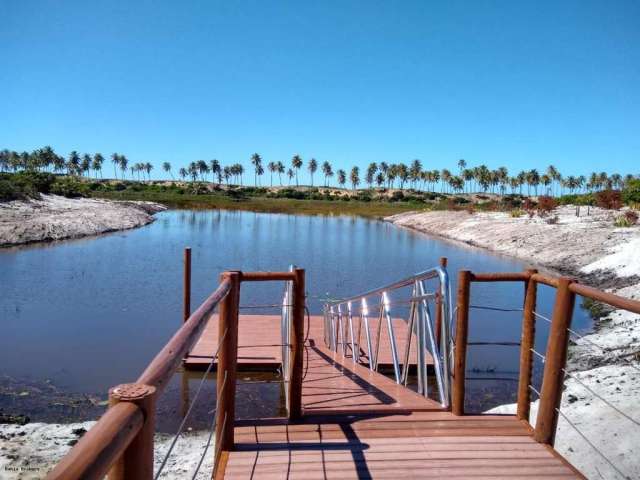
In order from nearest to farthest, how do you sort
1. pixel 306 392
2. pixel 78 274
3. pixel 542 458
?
1. pixel 542 458
2. pixel 306 392
3. pixel 78 274

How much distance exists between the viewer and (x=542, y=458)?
10.8 ft

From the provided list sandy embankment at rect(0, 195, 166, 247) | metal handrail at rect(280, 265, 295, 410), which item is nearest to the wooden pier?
metal handrail at rect(280, 265, 295, 410)

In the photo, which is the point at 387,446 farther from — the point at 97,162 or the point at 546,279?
the point at 97,162

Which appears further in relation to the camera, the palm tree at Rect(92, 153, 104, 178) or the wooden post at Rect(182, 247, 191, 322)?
the palm tree at Rect(92, 153, 104, 178)

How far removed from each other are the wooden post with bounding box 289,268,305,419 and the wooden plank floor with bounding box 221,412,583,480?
13 centimetres

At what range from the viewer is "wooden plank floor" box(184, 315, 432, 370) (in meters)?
8.99

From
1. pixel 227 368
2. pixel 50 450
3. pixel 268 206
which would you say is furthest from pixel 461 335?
pixel 268 206

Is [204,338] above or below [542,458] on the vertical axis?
below

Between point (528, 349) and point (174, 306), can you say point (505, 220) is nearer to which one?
point (174, 306)

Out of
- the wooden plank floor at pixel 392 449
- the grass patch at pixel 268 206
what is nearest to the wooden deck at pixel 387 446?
the wooden plank floor at pixel 392 449

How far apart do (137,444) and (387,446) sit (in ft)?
7.84

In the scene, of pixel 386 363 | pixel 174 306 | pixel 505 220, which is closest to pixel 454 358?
pixel 386 363

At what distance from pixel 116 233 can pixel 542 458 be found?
34851 mm

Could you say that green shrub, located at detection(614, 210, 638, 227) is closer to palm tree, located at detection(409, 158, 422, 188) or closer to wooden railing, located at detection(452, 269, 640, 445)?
wooden railing, located at detection(452, 269, 640, 445)
